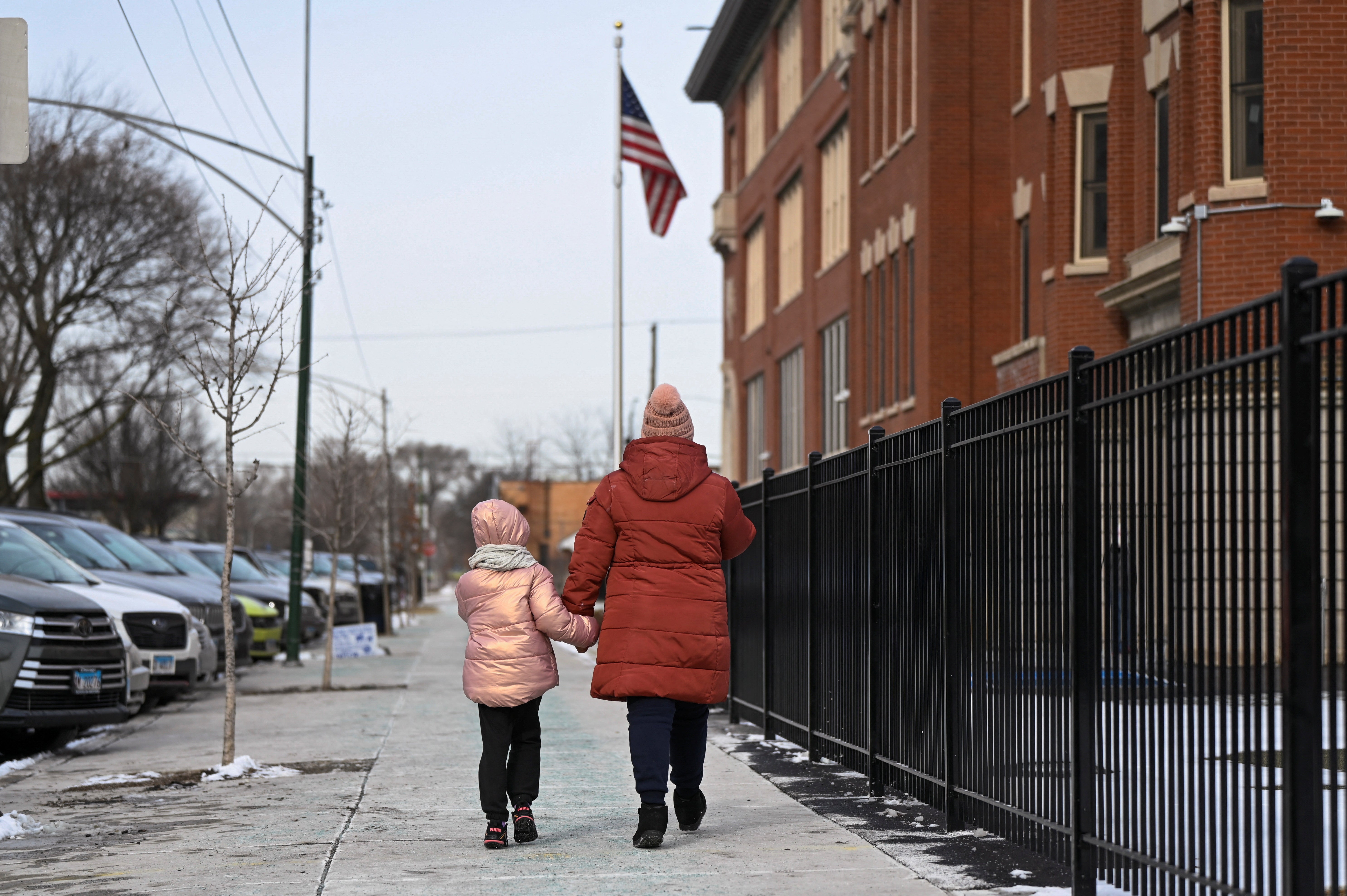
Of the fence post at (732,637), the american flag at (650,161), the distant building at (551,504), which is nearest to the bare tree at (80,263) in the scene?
the american flag at (650,161)

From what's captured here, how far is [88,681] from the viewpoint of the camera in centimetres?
1185

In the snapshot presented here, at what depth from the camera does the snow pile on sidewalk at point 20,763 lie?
11.4 m

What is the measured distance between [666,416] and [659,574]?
2.33ft

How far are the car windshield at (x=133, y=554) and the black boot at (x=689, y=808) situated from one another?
42.0 feet

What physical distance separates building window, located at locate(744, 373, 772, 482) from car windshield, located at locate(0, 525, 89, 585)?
28.7 m

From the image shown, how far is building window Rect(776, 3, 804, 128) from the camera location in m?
38.5

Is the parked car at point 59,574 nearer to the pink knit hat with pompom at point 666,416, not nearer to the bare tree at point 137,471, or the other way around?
the pink knit hat with pompom at point 666,416

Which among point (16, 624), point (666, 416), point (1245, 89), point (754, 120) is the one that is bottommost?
point (16, 624)

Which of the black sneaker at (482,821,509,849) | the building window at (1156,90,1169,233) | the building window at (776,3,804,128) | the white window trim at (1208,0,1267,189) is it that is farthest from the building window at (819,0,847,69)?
the black sneaker at (482,821,509,849)

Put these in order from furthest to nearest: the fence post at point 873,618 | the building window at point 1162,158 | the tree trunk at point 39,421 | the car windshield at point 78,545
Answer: the tree trunk at point 39,421, the building window at point 1162,158, the car windshield at point 78,545, the fence post at point 873,618

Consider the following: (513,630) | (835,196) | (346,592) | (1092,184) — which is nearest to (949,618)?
(513,630)

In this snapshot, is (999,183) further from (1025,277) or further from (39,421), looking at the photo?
(39,421)

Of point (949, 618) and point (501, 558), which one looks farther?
point (949, 618)

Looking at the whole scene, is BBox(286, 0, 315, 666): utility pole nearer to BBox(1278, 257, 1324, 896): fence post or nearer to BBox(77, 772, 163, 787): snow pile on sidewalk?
BBox(77, 772, 163, 787): snow pile on sidewalk
